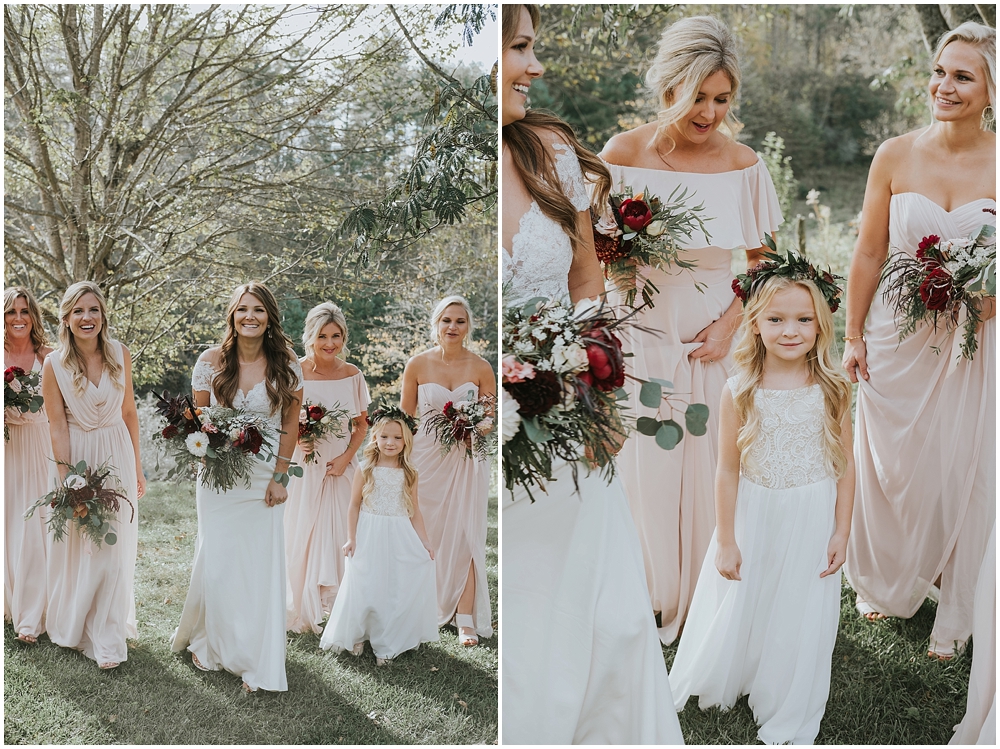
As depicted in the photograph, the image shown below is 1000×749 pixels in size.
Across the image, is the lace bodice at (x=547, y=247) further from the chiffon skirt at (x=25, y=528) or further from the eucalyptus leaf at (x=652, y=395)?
the chiffon skirt at (x=25, y=528)

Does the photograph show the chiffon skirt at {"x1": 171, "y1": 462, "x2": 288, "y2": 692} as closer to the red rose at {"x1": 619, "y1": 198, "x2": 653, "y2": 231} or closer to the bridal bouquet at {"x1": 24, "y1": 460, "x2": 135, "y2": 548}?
the bridal bouquet at {"x1": 24, "y1": 460, "x2": 135, "y2": 548}

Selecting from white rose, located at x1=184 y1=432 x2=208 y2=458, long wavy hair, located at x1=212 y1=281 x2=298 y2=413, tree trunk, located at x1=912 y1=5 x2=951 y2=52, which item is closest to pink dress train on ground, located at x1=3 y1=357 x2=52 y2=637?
white rose, located at x1=184 y1=432 x2=208 y2=458

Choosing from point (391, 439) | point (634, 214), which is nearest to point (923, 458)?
point (634, 214)

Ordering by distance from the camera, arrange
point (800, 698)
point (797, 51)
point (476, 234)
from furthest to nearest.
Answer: point (797, 51)
point (476, 234)
point (800, 698)

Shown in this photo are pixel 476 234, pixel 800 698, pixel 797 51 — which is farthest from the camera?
pixel 797 51

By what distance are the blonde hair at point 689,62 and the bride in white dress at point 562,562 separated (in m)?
0.57

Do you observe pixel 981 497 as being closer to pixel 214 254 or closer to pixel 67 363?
pixel 214 254

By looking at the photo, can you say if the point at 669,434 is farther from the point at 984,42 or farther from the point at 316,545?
the point at 984,42

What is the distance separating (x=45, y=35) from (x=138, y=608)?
87.9 inches

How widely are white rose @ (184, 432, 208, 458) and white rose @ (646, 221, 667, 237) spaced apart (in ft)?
6.08

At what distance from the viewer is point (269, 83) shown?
3139mm

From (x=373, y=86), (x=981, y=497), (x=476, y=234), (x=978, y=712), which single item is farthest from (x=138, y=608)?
(x=981, y=497)

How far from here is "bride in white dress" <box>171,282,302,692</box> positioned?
3084 mm

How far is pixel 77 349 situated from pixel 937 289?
3.33 meters
